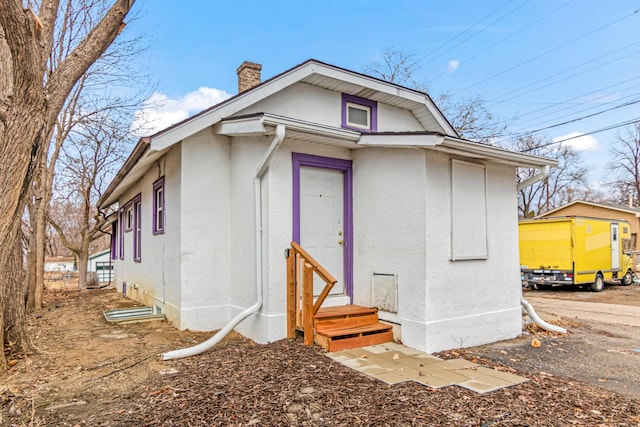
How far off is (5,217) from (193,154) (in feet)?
8.50

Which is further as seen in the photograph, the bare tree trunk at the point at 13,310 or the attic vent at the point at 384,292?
the attic vent at the point at 384,292

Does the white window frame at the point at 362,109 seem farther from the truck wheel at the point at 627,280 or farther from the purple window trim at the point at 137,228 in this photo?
the truck wheel at the point at 627,280

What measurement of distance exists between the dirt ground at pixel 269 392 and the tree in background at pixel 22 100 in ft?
3.15

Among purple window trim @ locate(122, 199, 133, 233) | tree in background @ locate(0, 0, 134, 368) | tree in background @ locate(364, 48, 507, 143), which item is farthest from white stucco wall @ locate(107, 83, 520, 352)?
tree in background @ locate(364, 48, 507, 143)

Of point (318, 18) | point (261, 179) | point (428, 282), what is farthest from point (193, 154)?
point (318, 18)

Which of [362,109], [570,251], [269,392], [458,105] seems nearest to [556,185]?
[458,105]

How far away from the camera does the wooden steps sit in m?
5.18

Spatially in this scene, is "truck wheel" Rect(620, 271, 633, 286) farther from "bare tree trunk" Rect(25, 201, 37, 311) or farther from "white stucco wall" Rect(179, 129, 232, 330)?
"bare tree trunk" Rect(25, 201, 37, 311)

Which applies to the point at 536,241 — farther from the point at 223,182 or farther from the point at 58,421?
the point at 58,421

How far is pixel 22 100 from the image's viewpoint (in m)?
4.31

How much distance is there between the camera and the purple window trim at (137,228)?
9891 millimetres

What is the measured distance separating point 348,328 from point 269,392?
1.87m

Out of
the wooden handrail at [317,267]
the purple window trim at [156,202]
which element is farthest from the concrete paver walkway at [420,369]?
the purple window trim at [156,202]

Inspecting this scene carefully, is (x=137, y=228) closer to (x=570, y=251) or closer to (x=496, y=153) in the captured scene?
(x=496, y=153)
